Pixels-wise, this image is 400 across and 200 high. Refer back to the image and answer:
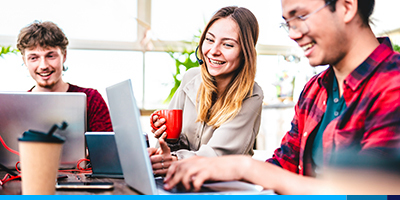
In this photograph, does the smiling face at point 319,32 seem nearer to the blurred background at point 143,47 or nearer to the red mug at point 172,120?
the red mug at point 172,120

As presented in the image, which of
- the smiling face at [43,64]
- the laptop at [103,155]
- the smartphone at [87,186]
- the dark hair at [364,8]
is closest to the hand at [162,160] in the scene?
the laptop at [103,155]

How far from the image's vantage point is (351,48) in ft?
3.27

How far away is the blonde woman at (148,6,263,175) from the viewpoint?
5.00 feet

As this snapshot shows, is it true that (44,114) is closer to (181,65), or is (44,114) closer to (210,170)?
(210,170)

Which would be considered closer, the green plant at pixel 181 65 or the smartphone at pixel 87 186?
the smartphone at pixel 87 186

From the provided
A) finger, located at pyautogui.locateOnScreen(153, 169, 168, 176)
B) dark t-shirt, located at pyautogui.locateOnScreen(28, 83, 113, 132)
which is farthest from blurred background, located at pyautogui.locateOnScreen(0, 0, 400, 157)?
Result: finger, located at pyautogui.locateOnScreen(153, 169, 168, 176)

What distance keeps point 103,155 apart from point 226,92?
0.70 meters

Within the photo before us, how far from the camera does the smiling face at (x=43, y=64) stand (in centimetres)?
182

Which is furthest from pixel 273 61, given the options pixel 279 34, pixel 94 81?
pixel 94 81

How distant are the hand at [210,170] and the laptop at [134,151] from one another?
4cm

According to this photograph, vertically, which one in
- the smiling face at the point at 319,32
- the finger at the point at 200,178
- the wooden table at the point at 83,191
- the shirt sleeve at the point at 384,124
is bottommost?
the wooden table at the point at 83,191

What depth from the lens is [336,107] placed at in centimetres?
110

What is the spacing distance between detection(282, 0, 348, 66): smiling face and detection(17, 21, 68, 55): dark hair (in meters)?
1.26

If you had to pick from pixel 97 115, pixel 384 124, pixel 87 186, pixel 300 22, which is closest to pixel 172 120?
pixel 87 186
